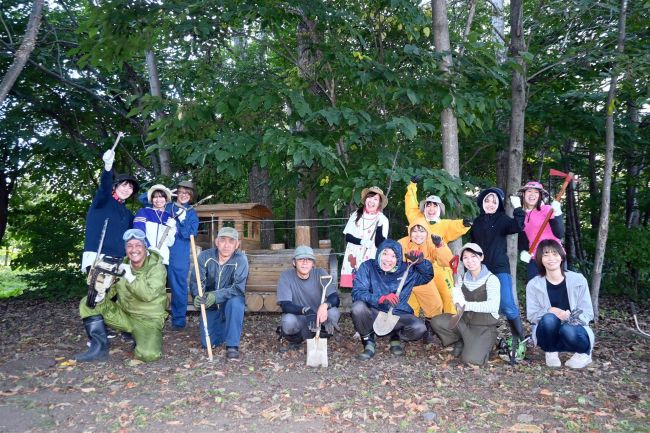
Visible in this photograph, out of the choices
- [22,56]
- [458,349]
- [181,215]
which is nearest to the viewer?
[22,56]

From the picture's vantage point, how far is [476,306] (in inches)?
201

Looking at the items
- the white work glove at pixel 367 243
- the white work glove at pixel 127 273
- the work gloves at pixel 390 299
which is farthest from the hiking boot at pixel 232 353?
the white work glove at pixel 367 243

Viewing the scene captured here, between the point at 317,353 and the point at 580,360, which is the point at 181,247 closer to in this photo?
the point at 317,353

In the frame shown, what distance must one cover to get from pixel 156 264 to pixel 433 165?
178 inches

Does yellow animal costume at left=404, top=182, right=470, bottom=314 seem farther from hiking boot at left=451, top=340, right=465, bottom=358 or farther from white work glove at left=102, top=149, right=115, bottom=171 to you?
white work glove at left=102, top=149, right=115, bottom=171

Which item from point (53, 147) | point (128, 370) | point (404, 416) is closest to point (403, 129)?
point (404, 416)

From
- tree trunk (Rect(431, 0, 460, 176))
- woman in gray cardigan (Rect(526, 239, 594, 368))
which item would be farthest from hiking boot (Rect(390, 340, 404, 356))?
tree trunk (Rect(431, 0, 460, 176))

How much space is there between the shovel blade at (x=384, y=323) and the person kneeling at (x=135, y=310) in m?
2.10

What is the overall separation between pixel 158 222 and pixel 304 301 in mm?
1843

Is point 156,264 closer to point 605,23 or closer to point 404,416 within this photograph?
point 404,416

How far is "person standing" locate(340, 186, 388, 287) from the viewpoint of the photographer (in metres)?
5.87

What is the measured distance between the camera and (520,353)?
5172mm

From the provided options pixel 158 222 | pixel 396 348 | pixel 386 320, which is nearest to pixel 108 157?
pixel 158 222

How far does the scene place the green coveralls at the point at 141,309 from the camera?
5145mm
